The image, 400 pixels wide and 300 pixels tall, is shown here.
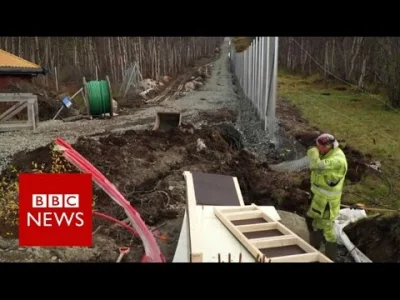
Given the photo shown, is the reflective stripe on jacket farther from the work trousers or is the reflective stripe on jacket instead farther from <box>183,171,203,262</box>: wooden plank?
<box>183,171,203,262</box>: wooden plank

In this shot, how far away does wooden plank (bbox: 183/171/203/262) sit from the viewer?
3863mm

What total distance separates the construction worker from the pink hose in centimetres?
182

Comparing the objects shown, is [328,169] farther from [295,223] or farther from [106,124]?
[106,124]

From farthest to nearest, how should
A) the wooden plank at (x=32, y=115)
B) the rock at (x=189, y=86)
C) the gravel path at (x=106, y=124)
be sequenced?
the rock at (x=189, y=86) → the wooden plank at (x=32, y=115) → the gravel path at (x=106, y=124)

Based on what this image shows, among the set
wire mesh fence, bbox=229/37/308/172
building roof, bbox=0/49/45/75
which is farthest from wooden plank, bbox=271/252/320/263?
building roof, bbox=0/49/45/75

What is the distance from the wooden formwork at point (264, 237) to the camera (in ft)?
12.7

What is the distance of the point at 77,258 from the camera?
4887mm

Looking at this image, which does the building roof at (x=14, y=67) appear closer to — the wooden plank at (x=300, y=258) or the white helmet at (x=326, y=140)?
the white helmet at (x=326, y=140)

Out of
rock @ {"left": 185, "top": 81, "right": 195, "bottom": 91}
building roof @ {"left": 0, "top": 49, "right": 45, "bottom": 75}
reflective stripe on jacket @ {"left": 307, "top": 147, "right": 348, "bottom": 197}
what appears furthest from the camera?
rock @ {"left": 185, "top": 81, "right": 195, "bottom": 91}

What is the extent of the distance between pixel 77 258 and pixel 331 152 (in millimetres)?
3087

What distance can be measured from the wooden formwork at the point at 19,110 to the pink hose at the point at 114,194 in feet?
24.2

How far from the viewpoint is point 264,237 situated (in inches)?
179

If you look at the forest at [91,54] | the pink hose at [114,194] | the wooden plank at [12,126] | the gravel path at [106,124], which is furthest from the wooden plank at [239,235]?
the forest at [91,54]

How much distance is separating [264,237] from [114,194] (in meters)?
1.64
